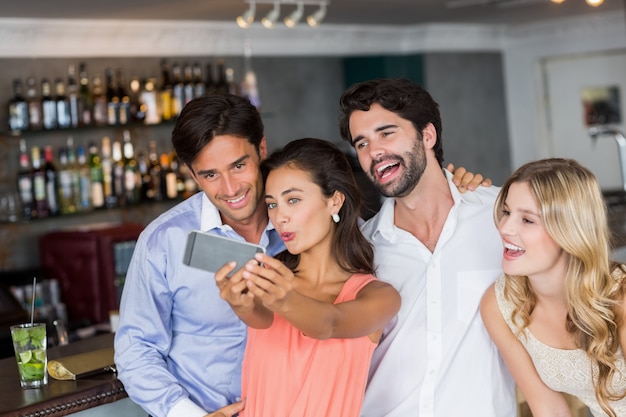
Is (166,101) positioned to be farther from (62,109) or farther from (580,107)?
(580,107)

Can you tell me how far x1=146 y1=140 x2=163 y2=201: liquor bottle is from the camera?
247 inches

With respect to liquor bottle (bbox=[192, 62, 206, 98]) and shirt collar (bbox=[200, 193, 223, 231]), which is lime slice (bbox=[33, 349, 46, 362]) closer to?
shirt collar (bbox=[200, 193, 223, 231])

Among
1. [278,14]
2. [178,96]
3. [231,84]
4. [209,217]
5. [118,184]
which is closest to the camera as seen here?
[209,217]

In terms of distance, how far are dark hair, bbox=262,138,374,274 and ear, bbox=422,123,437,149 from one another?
14.5 inches

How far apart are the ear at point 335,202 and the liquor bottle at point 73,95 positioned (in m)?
4.12

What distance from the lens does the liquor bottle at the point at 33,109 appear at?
5.77 m

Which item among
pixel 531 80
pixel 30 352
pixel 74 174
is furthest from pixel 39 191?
pixel 531 80

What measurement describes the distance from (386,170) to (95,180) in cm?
398

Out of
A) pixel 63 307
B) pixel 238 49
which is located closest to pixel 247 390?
pixel 63 307

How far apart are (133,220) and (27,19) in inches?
59.7

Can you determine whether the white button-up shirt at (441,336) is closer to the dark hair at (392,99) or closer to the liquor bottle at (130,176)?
the dark hair at (392,99)

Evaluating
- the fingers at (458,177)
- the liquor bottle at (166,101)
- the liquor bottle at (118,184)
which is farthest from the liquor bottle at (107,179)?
the fingers at (458,177)

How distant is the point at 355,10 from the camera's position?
6613 mm

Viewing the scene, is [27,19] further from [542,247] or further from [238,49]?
[542,247]
